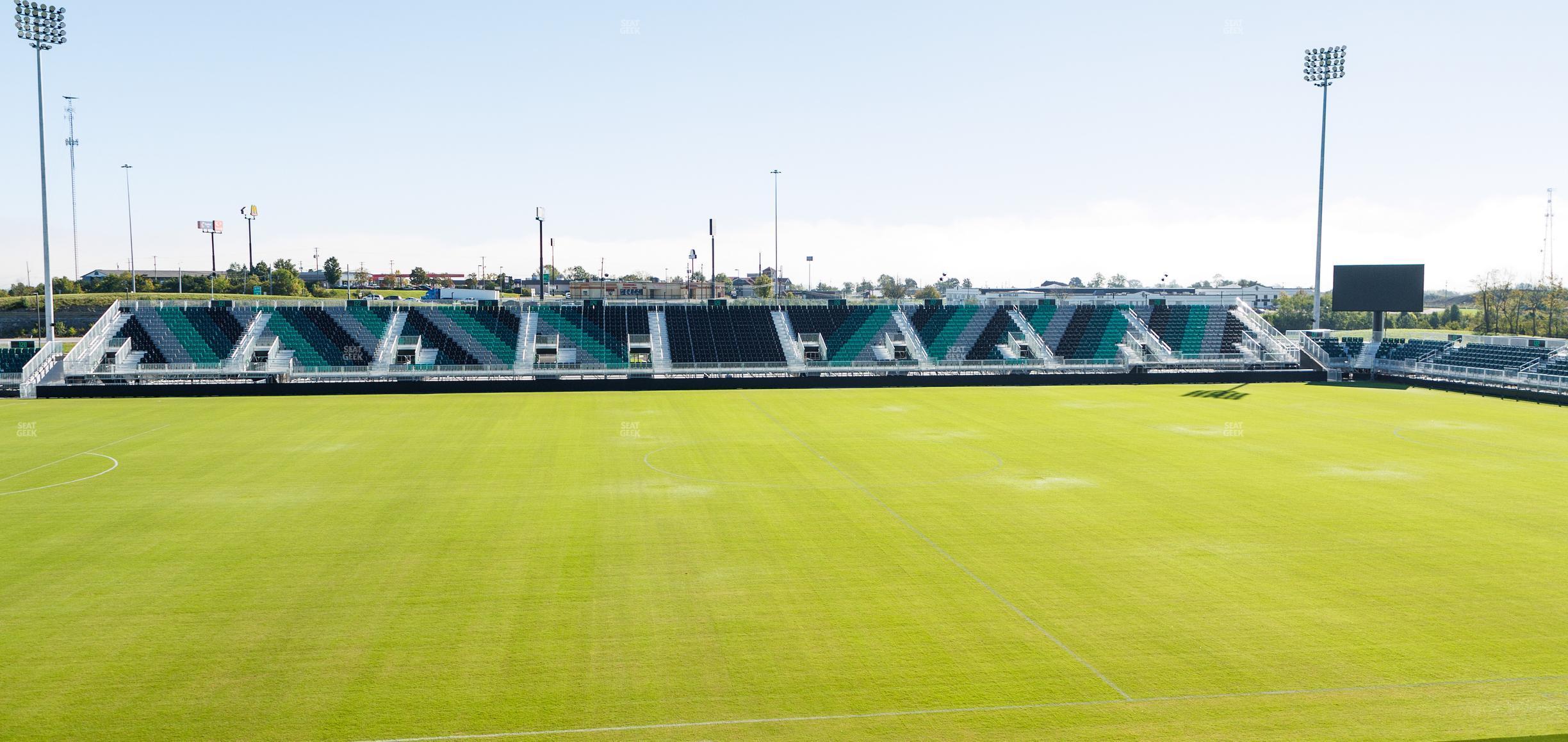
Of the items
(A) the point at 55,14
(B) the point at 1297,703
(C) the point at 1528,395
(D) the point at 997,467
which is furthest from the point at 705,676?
(A) the point at 55,14

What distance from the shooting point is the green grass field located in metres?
10.7

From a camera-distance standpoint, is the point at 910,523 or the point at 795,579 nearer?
the point at 795,579

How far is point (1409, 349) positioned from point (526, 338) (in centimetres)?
5129

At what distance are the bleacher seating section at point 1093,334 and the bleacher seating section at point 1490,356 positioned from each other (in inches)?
648

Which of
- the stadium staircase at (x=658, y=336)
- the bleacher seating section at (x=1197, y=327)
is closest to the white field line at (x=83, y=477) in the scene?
the stadium staircase at (x=658, y=336)

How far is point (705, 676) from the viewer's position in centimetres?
1166

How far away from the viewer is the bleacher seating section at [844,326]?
59344 mm

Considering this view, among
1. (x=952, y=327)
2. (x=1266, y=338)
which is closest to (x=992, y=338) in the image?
(x=952, y=327)

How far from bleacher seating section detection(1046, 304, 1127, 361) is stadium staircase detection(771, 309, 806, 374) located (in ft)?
51.9

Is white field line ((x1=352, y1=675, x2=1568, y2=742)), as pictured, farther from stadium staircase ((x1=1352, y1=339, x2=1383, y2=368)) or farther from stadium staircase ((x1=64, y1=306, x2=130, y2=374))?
stadium staircase ((x1=1352, y1=339, x2=1383, y2=368))

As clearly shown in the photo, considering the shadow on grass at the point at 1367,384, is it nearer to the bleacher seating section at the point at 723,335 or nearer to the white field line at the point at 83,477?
the bleacher seating section at the point at 723,335

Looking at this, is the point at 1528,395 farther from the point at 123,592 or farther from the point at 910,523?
the point at 123,592

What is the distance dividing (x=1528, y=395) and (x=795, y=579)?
140ft

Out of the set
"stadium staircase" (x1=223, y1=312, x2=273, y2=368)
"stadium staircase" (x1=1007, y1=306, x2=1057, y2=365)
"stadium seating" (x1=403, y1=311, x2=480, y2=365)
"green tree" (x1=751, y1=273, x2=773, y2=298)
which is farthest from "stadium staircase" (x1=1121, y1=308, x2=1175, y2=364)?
"green tree" (x1=751, y1=273, x2=773, y2=298)
